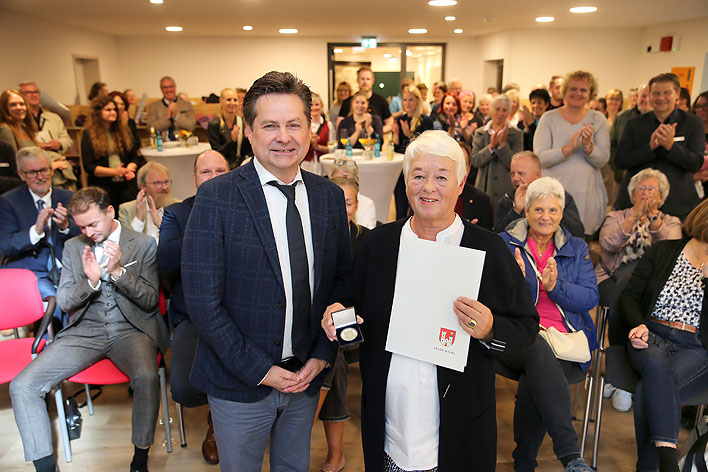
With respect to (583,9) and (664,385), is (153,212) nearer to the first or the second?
(664,385)

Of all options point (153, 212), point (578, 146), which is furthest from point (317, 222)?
point (578, 146)

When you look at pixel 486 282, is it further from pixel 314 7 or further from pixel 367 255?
pixel 314 7

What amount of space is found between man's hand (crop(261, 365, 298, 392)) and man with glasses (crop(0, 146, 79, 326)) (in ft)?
7.81

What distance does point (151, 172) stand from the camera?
3.47m

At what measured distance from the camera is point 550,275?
242 centimetres

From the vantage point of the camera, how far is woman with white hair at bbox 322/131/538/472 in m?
1.48

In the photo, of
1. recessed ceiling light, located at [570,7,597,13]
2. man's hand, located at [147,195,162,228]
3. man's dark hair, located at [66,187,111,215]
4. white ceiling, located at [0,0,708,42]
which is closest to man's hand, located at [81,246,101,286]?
man's dark hair, located at [66,187,111,215]

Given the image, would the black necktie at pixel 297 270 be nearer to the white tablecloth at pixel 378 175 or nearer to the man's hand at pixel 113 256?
the man's hand at pixel 113 256

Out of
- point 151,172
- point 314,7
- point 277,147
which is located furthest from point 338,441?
point 314,7

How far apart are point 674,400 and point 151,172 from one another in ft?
10.5

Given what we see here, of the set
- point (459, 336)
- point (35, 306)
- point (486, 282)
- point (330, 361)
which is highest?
point (486, 282)

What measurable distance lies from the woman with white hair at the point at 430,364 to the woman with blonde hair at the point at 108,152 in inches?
161

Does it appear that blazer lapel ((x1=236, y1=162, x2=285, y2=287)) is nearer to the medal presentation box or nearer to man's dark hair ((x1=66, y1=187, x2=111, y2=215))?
the medal presentation box

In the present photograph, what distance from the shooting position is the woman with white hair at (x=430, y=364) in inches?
58.2
